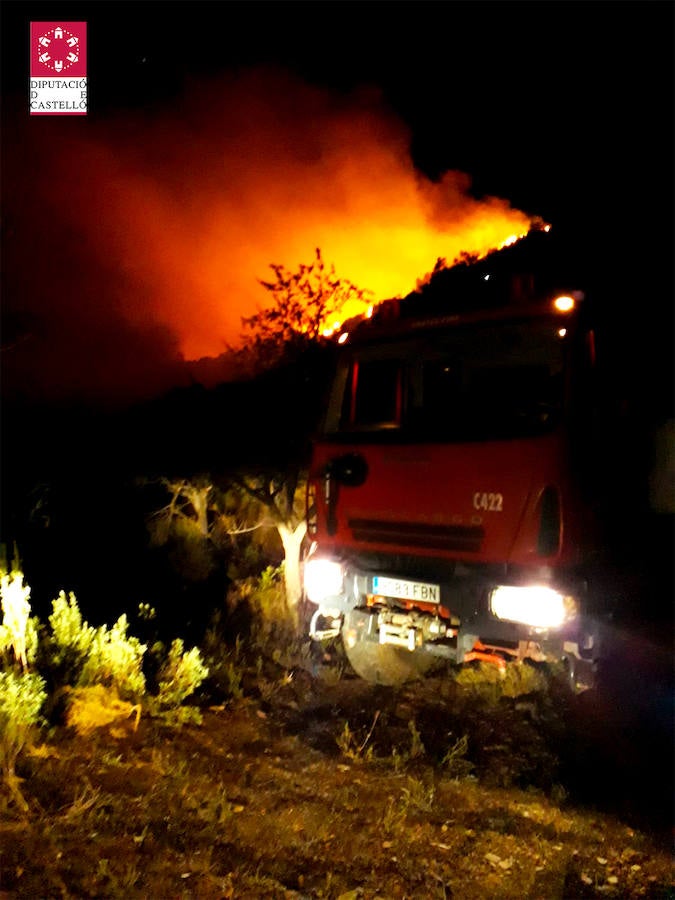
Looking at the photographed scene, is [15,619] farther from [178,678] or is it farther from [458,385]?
[458,385]

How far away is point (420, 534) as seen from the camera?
5117 millimetres

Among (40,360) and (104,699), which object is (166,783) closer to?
(104,699)

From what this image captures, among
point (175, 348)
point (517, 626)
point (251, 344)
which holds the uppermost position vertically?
point (175, 348)

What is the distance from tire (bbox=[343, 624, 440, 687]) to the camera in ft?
19.7

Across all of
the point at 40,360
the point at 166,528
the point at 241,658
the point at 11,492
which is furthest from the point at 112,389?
the point at 241,658

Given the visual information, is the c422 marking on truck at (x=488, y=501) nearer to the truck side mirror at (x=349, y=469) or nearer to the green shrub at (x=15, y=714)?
the truck side mirror at (x=349, y=469)

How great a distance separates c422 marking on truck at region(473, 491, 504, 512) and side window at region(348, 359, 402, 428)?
0.97 metres

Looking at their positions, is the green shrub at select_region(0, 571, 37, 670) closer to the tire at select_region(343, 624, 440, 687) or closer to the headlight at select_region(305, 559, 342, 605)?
the headlight at select_region(305, 559, 342, 605)

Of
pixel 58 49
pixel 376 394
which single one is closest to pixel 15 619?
pixel 376 394

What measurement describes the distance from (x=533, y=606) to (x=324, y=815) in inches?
69.7

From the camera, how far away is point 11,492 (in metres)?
13.7

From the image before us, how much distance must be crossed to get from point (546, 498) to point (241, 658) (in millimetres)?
3422

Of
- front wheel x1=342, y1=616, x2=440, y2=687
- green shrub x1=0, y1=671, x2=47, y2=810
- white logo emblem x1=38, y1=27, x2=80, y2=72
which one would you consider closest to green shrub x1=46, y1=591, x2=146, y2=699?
green shrub x1=0, y1=671, x2=47, y2=810

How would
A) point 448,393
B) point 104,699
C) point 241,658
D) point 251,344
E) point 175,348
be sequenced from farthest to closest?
point 175,348 < point 251,344 < point 241,658 < point 448,393 < point 104,699
